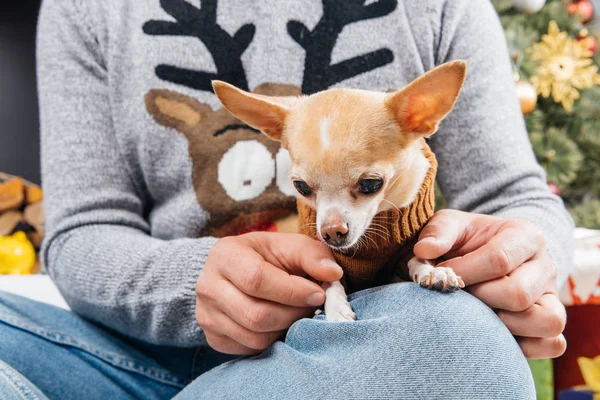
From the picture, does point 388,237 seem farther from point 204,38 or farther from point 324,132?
point 204,38

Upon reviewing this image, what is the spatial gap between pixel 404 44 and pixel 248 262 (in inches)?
24.6

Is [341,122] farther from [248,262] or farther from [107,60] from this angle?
[107,60]

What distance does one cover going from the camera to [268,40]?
1110 millimetres

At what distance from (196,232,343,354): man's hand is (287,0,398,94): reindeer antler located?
1.42ft

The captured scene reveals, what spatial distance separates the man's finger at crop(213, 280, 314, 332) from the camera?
30.0 inches

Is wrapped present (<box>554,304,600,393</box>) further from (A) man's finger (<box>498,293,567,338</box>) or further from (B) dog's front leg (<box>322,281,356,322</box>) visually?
(B) dog's front leg (<box>322,281,356,322</box>)

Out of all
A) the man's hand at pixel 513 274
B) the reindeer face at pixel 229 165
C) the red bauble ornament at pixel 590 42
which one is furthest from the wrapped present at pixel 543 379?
the red bauble ornament at pixel 590 42

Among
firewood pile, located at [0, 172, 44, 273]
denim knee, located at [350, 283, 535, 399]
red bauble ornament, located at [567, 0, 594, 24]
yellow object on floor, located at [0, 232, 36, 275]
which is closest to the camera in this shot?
denim knee, located at [350, 283, 535, 399]

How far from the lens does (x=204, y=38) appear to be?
1.11m

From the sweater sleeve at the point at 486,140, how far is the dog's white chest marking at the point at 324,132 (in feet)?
1.25

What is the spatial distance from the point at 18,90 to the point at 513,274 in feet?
7.47

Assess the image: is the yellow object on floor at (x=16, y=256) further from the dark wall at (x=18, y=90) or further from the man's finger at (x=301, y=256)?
the man's finger at (x=301, y=256)

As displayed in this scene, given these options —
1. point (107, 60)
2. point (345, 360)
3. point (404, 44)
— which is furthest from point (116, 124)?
point (345, 360)

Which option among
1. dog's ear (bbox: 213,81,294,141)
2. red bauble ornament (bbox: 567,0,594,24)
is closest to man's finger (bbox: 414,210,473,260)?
dog's ear (bbox: 213,81,294,141)
